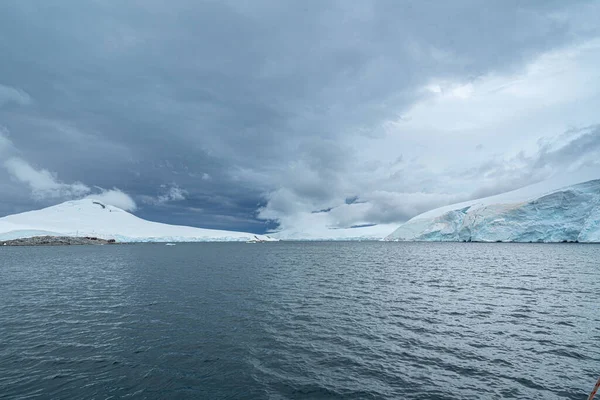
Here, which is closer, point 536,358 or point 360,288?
point 536,358

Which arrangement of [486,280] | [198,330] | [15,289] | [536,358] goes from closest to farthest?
[536,358], [198,330], [15,289], [486,280]

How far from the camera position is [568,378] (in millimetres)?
15297

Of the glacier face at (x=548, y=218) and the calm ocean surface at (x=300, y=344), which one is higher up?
the glacier face at (x=548, y=218)

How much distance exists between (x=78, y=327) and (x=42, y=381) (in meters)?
10.2

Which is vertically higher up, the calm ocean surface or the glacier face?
the glacier face

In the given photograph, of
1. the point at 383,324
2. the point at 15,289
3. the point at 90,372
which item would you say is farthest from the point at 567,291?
the point at 15,289

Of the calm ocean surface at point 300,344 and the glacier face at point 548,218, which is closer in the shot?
the calm ocean surface at point 300,344

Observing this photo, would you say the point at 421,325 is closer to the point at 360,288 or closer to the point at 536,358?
the point at 536,358

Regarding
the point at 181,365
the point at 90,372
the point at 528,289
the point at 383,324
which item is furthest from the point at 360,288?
the point at 90,372

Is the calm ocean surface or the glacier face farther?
the glacier face

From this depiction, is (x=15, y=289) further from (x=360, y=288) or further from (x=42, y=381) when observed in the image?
(x=360, y=288)

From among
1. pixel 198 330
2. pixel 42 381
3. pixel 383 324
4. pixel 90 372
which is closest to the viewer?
pixel 42 381

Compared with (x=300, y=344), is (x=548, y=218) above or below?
above

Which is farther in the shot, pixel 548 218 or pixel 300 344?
pixel 548 218
